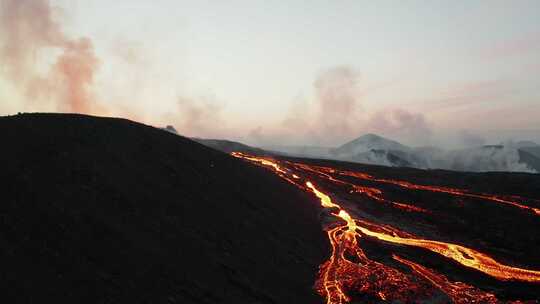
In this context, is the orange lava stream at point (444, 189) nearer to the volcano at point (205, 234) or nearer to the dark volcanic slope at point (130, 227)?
the volcano at point (205, 234)

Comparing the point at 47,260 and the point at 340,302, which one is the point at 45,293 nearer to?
the point at 47,260

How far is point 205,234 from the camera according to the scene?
35344mm

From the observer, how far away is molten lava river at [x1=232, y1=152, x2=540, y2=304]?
3622cm

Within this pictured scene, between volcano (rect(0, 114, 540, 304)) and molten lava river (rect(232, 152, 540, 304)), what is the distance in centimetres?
20

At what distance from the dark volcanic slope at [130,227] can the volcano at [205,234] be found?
0.37 ft

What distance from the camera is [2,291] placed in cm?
1823

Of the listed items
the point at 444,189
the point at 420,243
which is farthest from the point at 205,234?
the point at 444,189

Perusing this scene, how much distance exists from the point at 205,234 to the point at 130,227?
7.08m

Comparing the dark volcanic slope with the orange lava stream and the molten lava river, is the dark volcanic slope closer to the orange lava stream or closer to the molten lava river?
the molten lava river

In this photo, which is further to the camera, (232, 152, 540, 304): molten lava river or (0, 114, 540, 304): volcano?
(232, 152, 540, 304): molten lava river

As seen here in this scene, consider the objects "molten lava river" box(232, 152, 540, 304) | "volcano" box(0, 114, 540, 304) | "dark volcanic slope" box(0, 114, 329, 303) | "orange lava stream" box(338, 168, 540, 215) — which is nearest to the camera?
"dark volcanic slope" box(0, 114, 329, 303)

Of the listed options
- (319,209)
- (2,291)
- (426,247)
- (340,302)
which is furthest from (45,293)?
(319,209)

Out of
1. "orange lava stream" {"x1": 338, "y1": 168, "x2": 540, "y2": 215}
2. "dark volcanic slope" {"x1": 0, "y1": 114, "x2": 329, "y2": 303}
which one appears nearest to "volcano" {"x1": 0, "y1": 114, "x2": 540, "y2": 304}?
"dark volcanic slope" {"x1": 0, "y1": 114, "x2": 329, "y2": 303}

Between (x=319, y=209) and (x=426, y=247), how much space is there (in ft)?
52.6
